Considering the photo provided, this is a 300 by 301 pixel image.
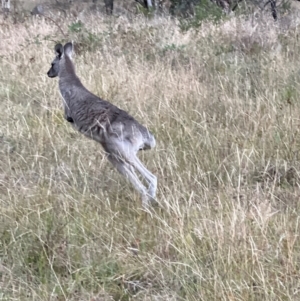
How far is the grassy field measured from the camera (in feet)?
9.83

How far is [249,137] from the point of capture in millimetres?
4848

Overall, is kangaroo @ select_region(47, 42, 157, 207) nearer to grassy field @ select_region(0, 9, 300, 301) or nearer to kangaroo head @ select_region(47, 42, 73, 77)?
grassy field @ select_region(0, 9, 300, 301)

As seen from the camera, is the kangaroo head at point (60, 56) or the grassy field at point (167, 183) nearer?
the grassy field at point (167, 183)

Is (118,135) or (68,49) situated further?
(68,49)

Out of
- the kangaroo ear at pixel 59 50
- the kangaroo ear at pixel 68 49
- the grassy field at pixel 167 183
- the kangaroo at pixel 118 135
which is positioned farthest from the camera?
the kangaroo ear at pixel 68 49

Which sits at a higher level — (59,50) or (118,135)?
(59,50)

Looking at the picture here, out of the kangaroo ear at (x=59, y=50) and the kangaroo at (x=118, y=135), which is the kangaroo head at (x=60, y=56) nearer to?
the kangaroo ear at (x=59, y=50)

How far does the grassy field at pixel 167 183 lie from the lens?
3.00 meters

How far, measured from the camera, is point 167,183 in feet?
13.8

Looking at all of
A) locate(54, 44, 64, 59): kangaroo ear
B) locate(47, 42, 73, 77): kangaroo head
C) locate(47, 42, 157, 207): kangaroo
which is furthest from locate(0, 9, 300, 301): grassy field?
locate(54, 44, 64, 59): kangaroo ear

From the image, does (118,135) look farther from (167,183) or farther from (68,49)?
(68,49)

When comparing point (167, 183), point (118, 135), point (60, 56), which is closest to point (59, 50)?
point (60, 56)

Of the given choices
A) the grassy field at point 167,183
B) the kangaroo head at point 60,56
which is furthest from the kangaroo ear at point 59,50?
the grassy field at point 167,183

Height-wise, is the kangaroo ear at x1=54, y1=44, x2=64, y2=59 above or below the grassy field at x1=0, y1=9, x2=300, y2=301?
above
